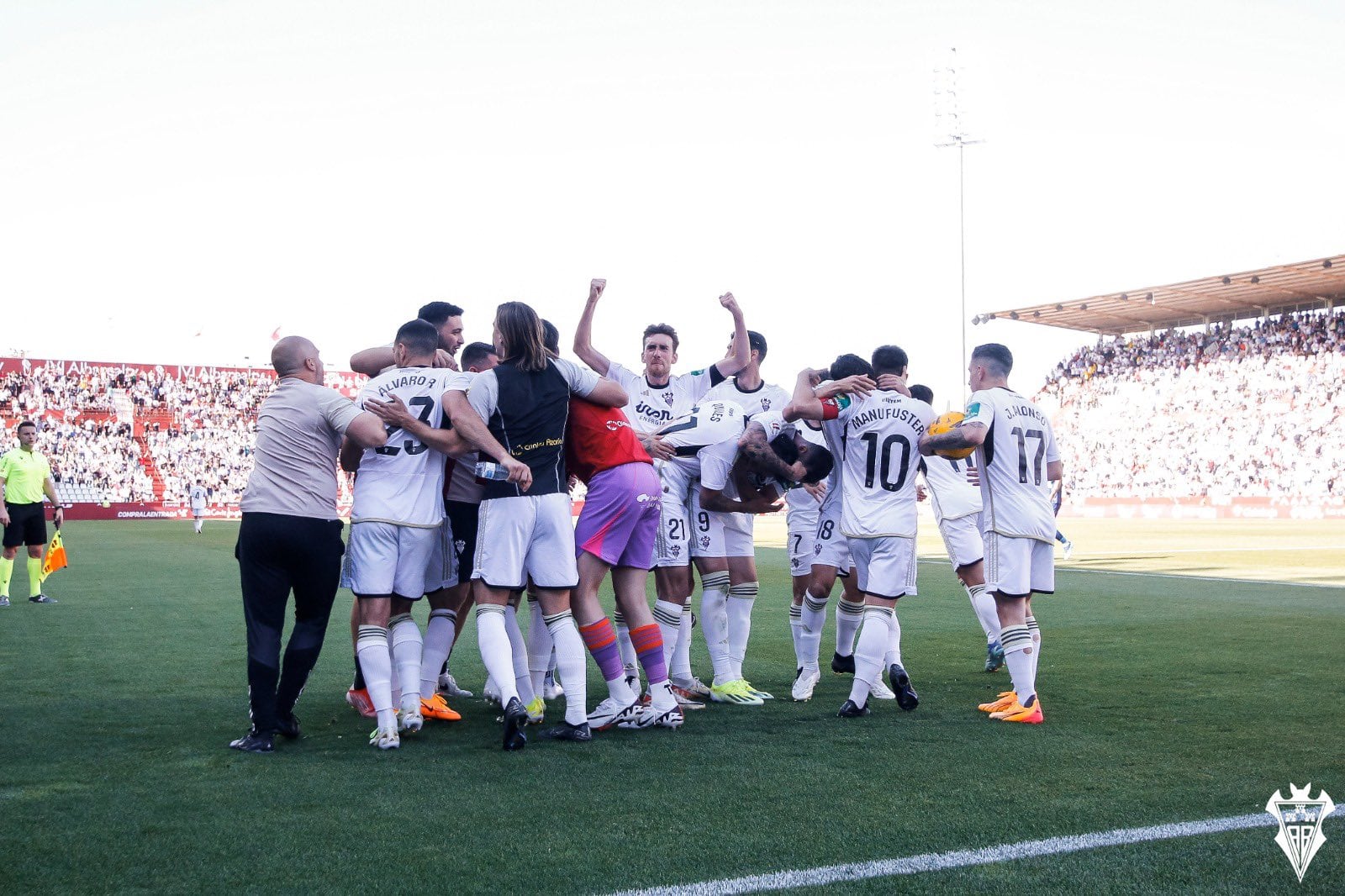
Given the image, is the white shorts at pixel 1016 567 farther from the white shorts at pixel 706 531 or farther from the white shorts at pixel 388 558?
the white shorts at pixel 388 558

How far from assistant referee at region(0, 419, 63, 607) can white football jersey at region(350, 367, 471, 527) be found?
933cm

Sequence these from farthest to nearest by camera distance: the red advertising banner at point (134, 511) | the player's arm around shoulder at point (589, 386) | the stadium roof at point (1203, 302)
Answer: the red advertising banner at point (134, 511), the stadium roof at point (1203, 302), the player's arm around shoulder at point (589, 386)

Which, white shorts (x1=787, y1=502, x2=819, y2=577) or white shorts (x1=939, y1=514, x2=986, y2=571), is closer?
white shorts (x1=787, y1=502, x2=819, y2=577)

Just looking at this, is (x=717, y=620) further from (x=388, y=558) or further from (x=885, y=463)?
(x=388, y=558)

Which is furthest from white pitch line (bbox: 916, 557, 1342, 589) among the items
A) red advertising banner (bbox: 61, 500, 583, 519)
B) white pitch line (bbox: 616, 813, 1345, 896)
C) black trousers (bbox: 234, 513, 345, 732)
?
red advertising banner (bbox: 61, 500, 583, 519)

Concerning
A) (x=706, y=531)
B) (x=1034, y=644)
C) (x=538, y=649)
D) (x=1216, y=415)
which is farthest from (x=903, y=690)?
(x=1216, y=415)

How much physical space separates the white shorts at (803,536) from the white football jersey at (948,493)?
941 mm

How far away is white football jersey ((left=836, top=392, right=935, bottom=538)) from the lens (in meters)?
6.64

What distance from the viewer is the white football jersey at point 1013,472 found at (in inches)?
261

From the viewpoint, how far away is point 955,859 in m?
3.70

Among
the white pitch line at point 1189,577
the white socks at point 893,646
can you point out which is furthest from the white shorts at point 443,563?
the white pitch line at point 1189,577

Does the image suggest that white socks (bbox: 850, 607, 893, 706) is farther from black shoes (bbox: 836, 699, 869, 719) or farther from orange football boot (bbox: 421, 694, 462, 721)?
orange football boot (bbox: 421, 694, 462, 721)

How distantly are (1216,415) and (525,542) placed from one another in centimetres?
4965

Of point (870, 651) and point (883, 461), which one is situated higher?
point (883, 461)
